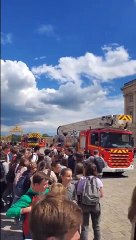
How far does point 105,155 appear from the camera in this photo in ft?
60.3

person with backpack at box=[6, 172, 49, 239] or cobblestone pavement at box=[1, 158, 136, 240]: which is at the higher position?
person with backpack at box=[6, 172, 49, 239]

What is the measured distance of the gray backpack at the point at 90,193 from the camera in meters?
5.81

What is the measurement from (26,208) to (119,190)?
1044 centimetres

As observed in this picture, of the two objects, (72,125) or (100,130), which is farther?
(72,125)

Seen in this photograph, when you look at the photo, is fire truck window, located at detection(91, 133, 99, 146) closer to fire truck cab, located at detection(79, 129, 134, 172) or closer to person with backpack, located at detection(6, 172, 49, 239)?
fire truck cab, located at detection(79, 129, 134, 172)

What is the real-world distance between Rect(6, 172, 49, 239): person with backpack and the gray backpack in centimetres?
154

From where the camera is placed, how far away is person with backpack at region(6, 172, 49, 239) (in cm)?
381

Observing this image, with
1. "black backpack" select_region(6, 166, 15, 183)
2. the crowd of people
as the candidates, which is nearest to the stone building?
"black backpack" select_region(6, 166, 15, 183)

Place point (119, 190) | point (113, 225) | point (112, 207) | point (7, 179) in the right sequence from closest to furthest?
point (113, 225) → point (7, 179) → point (112, 207) → point (119, 190)

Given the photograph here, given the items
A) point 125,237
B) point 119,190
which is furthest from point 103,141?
point 125,237

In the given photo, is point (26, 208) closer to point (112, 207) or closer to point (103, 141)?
point (112, 207)

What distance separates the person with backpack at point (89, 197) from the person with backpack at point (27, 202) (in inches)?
61.1

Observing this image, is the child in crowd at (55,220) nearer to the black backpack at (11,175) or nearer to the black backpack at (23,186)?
the black backpack at (23,186)

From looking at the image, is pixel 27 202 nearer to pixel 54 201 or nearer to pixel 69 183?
pixel 69 183
